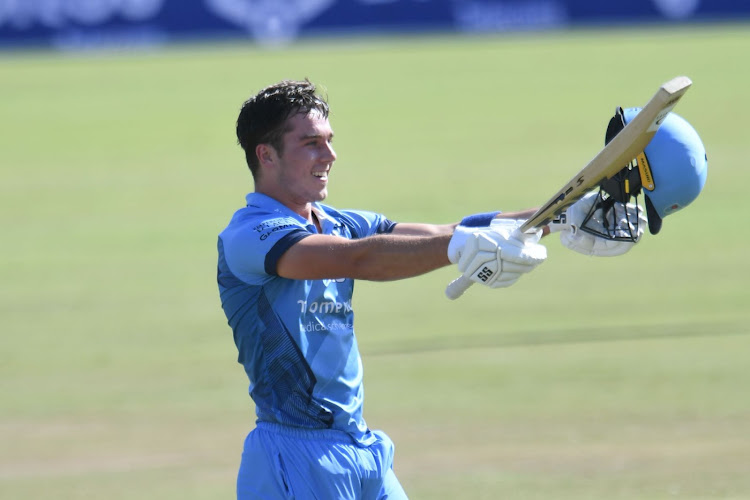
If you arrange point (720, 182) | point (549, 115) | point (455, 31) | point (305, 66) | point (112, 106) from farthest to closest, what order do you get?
point (455, 31) → point (305, 66) → point (112, 106) → point (549, 115) → point (720, 182)

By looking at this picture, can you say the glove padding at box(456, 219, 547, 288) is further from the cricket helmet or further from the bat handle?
the cricket helmet

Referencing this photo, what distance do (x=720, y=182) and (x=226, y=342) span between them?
9030 millimetres

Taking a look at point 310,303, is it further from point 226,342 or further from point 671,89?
point 226,342

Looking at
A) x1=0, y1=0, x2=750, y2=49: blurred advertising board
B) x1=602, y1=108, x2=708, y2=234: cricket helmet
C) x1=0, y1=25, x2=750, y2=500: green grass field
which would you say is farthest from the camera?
x1=0, y1=0, x2=750, y2=49: blurred advertising board

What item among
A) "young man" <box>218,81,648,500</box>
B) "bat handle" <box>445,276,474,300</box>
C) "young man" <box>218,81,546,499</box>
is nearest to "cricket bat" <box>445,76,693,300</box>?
"bat handle" <box>445,276,474,300</box>

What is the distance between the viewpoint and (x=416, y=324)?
10922mm

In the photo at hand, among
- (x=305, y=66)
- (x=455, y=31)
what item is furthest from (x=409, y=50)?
(x=305, y=66)

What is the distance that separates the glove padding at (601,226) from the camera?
4.87m

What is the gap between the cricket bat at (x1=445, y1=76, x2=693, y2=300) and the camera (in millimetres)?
4078

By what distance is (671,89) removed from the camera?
13.2 ft

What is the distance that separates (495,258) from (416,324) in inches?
264

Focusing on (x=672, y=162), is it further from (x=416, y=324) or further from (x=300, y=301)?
(x=416, y=324)

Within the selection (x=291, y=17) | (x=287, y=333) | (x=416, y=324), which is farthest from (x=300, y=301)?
(x=291, y=17)

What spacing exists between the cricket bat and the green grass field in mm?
2662
